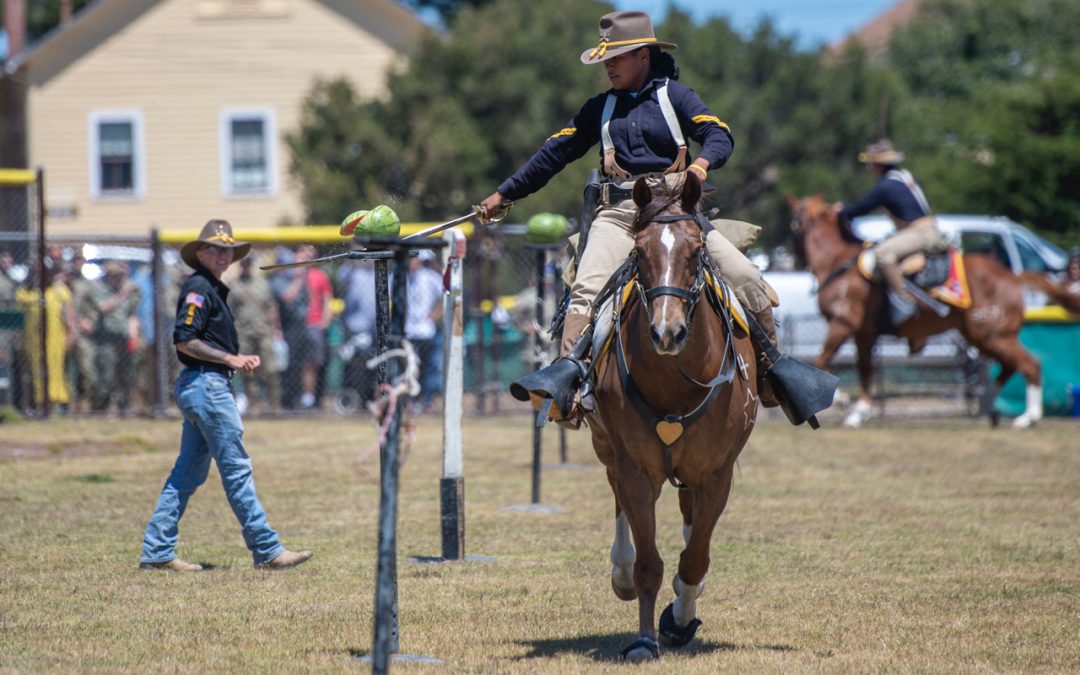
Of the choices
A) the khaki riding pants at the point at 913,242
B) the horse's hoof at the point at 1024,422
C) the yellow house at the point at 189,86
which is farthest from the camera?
the yellow house at the point at 189,86

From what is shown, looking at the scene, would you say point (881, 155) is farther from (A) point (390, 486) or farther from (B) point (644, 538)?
(A) point (390, 486)

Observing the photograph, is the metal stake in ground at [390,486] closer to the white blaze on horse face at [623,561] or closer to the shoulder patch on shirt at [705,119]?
the white blaze on horse face at [623,561]

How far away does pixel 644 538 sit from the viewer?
6.96 m

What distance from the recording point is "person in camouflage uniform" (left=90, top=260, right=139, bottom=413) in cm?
1997

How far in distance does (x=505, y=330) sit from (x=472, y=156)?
402 inches

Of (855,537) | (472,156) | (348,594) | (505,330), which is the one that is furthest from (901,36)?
(348,594)

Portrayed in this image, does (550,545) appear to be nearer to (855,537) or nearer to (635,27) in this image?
(855,537)

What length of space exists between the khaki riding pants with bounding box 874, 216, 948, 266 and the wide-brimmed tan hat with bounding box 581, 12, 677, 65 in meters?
11.0

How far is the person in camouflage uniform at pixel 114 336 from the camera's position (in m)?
20.0

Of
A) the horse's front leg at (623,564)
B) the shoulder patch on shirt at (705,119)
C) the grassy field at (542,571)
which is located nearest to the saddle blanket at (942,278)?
the grassy field at (542,571)

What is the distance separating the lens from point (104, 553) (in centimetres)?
973

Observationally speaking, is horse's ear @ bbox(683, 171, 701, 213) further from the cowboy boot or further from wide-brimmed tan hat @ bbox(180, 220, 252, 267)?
wide-brimmed tan hat @ bbox(180, 220, 252, 267)

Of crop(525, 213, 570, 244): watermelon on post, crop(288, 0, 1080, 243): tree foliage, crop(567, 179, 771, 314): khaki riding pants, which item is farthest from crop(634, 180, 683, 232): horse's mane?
crop(288, 0, 1080, 243): tree foliage

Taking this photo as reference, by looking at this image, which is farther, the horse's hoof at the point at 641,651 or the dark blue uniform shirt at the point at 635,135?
the dark blue uniform shirt at the point at 635,135
